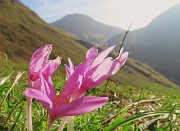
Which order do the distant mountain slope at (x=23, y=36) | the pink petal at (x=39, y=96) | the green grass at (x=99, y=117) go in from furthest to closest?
the distant mountain slope at (x=23, y=36) → the green grass at (x=99, y=117) → the pink petal at (x=39, y=96)

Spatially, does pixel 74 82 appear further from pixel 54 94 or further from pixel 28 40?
pixel 28 40

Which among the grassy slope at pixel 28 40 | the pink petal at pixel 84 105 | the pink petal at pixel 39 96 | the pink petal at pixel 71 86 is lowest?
the pink petal at pixel 84 105

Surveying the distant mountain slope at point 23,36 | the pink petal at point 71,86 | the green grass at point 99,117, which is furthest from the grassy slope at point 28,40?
the pink petal at point 71,86

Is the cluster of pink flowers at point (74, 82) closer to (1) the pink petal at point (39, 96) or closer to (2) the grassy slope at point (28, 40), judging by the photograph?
(1) the pink petal at point (39, 96)

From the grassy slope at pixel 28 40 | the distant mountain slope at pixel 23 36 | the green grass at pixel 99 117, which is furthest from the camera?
the distant mountain slope at pixel 23 36

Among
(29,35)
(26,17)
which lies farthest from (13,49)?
(26,17)

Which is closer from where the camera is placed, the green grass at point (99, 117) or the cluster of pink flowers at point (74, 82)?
the cluster of pink flowers at point (74, 82)

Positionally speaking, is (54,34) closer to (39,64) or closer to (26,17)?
(26,17)

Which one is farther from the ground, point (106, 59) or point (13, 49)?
point (13, 49)

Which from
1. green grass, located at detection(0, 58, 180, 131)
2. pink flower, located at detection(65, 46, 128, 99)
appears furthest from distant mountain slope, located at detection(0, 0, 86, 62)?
pink flower, located at detection(65, 46, 128, 99)
